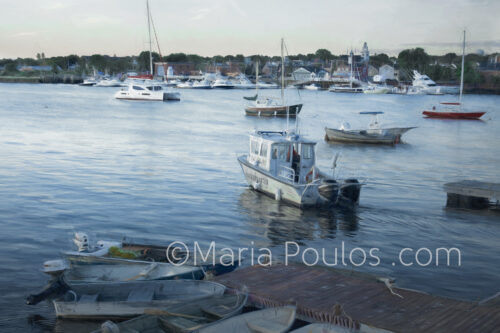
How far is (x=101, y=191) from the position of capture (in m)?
26.1

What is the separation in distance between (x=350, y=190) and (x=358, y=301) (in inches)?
496

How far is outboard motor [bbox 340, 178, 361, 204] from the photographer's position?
76.9 feet

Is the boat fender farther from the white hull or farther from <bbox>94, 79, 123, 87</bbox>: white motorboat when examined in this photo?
<bbox>94, 79, 123, 87</bbox>: white motorboat

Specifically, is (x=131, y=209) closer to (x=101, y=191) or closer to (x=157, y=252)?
(x=101, y=191)

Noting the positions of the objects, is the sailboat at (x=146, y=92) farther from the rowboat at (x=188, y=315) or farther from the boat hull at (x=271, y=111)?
the rowboat at (x=188, y=315)

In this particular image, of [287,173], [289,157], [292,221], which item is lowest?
[292,221]

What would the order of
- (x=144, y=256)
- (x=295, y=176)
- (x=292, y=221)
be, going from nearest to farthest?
1. (x=144, y=256)
2. (x=292, y=221)
3. (x=295, y=176)

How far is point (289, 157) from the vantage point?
934 inches

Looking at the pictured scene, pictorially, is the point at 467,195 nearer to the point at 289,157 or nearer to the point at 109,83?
the point at 289,157

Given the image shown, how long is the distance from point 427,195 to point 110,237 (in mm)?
15947

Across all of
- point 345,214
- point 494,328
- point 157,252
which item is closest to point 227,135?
point 345,214

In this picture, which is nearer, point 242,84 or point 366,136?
point 366,136

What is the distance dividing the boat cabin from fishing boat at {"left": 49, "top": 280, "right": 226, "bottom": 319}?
11.5m

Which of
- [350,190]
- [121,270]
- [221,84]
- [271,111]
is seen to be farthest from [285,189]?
[221,84]
